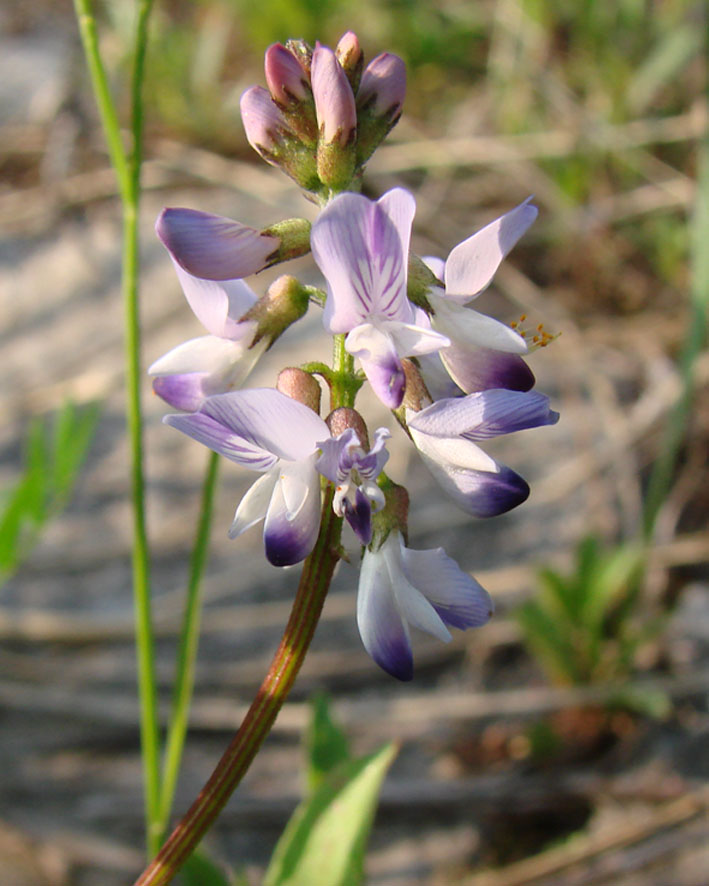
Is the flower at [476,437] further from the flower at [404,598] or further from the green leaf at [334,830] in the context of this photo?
the green leaf at [334,830]

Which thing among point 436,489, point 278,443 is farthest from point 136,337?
point 436,489

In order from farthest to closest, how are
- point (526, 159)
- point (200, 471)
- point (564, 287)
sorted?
1. point (526, 159)
2. point (564, 287)
3. point (200, 471)

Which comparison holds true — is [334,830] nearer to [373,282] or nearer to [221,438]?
[221,438]

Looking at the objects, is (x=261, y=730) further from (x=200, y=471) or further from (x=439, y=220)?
(x=439, y=220)

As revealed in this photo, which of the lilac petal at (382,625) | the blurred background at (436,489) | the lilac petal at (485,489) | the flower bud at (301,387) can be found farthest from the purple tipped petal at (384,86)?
the blurred background at (436,489)

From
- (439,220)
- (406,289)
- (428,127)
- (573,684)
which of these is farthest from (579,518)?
(428,127)

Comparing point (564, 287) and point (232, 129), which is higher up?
point (232, 129)
